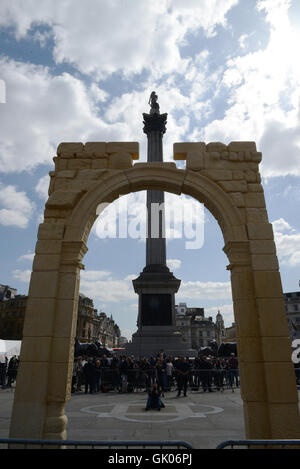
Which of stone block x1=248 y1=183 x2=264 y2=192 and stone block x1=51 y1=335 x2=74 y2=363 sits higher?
stone block x1=248 y1=183 x2=264 y2=192

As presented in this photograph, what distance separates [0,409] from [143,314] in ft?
46.2

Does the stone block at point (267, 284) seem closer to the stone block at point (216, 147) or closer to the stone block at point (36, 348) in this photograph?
the stone block at point (216, 147)

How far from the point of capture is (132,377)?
1526 centimetres

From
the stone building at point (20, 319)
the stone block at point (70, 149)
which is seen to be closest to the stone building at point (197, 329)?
the stone building at point (20, 319)

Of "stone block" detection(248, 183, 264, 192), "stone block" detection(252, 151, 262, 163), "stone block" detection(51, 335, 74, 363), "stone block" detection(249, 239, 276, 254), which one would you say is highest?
"stone block" detection(252, 151, 262, 163)

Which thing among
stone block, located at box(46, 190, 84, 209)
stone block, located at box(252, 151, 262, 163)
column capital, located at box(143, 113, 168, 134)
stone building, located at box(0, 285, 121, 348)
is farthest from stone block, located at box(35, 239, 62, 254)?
stone building, located at box(0, 285, 121, 348)

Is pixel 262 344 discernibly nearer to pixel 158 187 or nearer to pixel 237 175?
pixel 237 175

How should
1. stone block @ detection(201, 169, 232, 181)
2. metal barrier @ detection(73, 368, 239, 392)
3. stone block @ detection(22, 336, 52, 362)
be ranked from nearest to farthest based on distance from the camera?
stone block @ detection(22, 336, 52, 362), stone block @ detection(201, 169, 232, 181), metal barrier @ detection(73, 368, 239, 392)

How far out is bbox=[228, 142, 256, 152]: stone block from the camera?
7.59 m

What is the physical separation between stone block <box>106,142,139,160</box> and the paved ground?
6794 millimetres

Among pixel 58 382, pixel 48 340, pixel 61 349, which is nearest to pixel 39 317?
pixel 48 340

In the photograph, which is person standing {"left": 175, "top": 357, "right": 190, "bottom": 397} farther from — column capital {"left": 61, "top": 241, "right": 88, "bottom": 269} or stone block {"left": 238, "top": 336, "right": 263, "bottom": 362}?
column capital {"left": 61, "top": 241, "right": 88, "bottom": 269}

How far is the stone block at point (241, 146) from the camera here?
759cm
